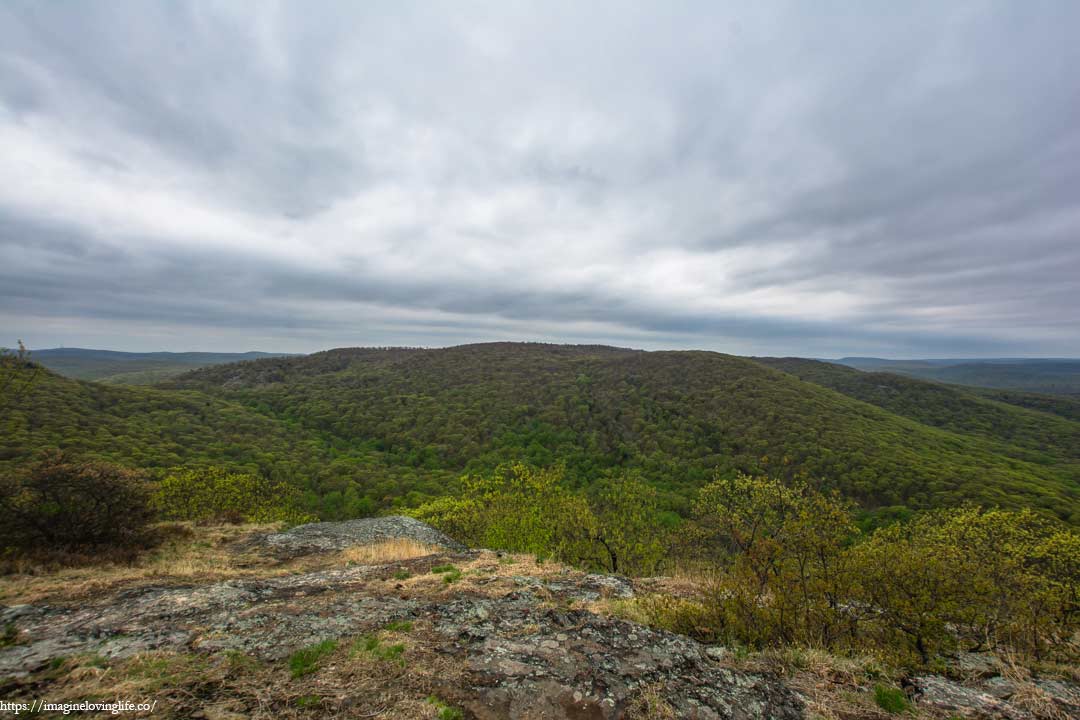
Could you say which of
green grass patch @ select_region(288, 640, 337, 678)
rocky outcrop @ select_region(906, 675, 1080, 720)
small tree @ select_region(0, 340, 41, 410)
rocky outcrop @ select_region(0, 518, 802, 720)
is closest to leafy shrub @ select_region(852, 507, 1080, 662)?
rocky outcrop @ select_region(906, 675, 1080, 720)

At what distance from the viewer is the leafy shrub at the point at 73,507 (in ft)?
44.9

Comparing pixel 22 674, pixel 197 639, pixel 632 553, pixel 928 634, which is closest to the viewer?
pixel 22 674

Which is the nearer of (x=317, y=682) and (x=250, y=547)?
(x=317, y=682)

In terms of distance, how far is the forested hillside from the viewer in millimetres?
55312

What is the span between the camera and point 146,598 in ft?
34.9

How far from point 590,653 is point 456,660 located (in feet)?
9.71

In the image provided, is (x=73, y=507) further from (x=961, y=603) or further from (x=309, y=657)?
(x=961, y=603)

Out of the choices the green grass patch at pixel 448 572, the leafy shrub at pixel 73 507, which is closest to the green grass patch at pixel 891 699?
the green grass patch at pixel 448 572

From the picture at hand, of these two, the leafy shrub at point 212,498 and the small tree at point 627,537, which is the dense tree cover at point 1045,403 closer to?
the small tree at point 627,537

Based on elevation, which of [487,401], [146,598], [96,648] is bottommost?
[487,401]

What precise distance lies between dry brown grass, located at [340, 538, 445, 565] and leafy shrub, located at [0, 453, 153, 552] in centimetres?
784

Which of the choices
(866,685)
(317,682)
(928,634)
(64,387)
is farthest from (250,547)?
(64,387)

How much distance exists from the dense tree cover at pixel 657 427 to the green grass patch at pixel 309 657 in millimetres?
51935

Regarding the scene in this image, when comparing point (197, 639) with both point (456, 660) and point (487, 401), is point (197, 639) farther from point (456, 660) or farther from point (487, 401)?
point (487, 401)
